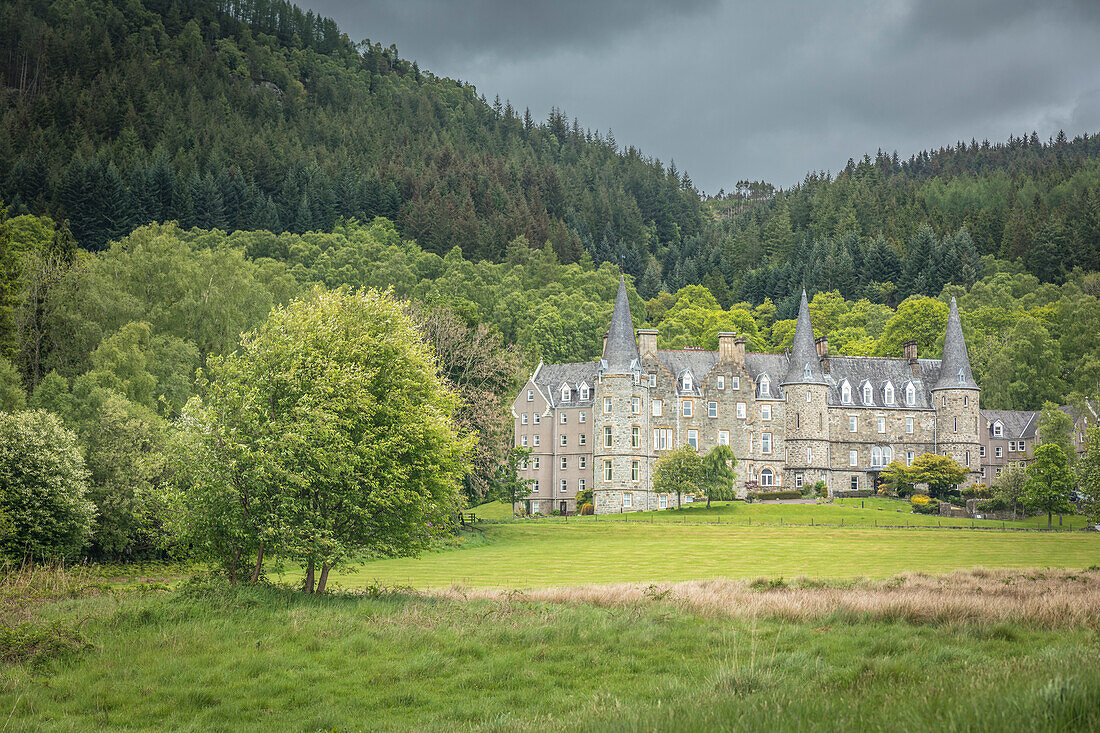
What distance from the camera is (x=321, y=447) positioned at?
2448 cm

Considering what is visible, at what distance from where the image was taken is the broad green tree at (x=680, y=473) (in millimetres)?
73375

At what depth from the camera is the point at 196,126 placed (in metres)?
172

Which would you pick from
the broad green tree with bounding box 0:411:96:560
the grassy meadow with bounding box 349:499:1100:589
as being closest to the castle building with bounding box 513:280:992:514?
the grassy meadow with bounding box 349:499:1100:589

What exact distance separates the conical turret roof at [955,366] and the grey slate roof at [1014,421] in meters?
7.84

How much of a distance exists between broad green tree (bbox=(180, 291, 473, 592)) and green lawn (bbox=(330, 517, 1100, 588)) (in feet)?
6.45

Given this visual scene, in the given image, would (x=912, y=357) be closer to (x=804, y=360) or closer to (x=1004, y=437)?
(x=1004, y=437)

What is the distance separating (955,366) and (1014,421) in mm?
11670

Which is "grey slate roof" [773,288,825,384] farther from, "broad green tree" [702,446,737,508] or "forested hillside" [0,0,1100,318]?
"forested hillside" [0,0,1100,318]

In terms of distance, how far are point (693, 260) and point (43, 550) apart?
493 ft

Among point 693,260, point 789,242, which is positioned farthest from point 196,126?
point 789,242

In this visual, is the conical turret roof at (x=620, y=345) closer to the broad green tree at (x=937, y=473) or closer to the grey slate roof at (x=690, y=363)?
the grey slate roof at (x=690, y=363)

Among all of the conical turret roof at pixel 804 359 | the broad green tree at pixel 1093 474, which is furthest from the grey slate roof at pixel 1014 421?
the broad green tree at pixel 1093 474

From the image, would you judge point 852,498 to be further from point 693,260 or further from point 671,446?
point 693,260

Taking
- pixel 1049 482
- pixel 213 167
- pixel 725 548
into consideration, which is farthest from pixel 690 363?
pixel 213 167
